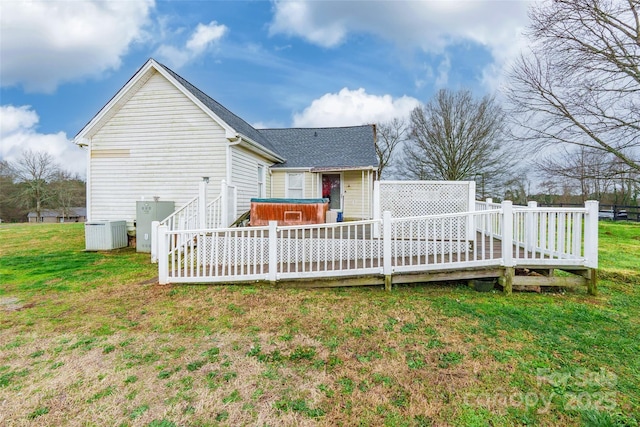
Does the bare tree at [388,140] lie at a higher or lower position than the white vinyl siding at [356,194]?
higher

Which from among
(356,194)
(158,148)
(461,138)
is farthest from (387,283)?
(461,138)

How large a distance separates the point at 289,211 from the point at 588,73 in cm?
740

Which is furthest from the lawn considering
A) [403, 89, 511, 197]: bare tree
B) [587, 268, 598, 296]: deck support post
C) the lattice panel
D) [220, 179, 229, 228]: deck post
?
[403, 89, 511, 197]: bare tree

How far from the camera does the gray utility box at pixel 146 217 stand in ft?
28.1

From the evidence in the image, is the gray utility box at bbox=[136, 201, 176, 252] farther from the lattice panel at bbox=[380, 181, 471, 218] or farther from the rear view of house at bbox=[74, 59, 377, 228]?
the lattice panel at bbox=[380, 181, 471, 218]

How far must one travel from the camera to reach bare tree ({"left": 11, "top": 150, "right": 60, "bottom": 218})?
105 feet

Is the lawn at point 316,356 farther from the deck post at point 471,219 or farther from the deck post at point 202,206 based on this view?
the deck post at point 202,206

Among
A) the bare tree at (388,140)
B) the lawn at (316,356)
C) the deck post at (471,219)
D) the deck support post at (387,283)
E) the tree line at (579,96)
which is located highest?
the bare tree at (388,140)

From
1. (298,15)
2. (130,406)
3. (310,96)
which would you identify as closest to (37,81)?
(298,15)

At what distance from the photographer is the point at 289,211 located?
764 centimetres

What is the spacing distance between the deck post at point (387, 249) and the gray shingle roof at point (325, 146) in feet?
24.2

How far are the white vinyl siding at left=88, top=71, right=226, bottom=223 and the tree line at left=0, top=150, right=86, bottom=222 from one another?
32817 millimetres

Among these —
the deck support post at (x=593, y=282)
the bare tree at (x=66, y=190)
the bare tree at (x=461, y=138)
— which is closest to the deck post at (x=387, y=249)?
the deck support post at (x=593, y=282)

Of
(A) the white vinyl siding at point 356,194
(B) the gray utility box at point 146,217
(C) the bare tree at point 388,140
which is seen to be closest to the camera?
(B) the gray utility box at point 146,217
